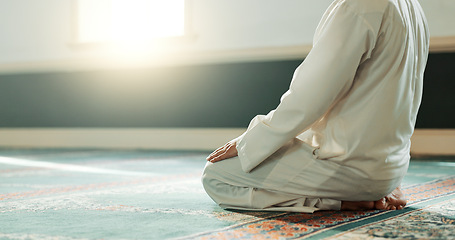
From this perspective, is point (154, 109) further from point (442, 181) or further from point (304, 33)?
point (442, 181)

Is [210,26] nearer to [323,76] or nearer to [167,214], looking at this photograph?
[167,214]

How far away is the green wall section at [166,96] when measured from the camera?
5.75 meters

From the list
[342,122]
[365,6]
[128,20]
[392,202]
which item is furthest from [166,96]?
[365,6]

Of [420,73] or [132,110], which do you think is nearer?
[420,73]

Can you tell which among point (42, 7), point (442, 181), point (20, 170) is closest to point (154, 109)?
point (42, 7)

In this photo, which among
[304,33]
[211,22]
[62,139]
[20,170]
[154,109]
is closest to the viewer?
[20,170]

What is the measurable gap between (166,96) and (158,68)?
0.34 m

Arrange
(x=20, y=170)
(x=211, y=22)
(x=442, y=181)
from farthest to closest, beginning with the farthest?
(x=211, y=22), (x=20, y=170), (x=442, y=181)

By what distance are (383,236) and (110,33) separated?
585cm

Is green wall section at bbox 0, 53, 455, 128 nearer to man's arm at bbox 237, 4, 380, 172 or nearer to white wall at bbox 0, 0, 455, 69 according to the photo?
white wall at bbox 0, 0, 455, 69

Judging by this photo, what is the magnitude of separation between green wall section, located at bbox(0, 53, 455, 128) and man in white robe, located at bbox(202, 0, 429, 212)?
12.2 feet

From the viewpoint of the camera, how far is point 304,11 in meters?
6.05

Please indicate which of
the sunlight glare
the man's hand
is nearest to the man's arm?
the man's hand

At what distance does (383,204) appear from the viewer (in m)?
2.37
